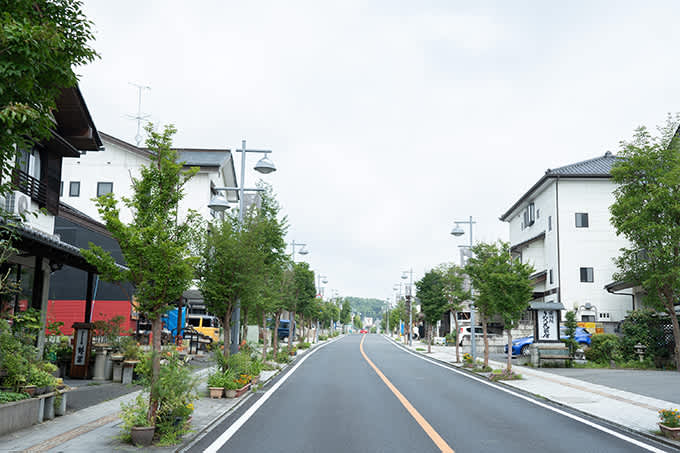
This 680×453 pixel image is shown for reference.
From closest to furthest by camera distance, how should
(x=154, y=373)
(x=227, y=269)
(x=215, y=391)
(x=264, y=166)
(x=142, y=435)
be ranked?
(x=142, y=435) < (x=154, y=373) < (x=215, y=391) < (x=227, y=269) < (x=264, y=166)

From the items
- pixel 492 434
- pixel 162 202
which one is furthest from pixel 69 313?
pixel 492 434

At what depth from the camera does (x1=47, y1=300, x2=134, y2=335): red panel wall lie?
32.5m

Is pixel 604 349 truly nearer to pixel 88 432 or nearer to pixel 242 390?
pixel 242 390

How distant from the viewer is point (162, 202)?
9664 millimetres

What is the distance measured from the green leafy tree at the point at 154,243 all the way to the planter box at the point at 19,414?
8.16ft

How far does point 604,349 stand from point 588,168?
18811 mm

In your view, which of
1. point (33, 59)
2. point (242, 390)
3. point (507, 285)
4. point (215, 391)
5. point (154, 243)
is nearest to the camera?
point (33, 59)

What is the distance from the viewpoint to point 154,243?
9.20 meters

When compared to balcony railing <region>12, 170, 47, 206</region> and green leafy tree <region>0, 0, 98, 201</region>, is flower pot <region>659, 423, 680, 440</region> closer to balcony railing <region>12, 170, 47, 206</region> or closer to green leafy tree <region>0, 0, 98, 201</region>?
green leafy tree <region>0, 0, 98, 201</region>

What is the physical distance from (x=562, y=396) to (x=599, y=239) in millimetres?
28625

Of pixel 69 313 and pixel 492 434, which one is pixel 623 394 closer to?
pixel 492 434

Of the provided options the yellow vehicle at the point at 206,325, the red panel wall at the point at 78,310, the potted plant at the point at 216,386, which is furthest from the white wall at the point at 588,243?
the potted plant at the point at 216,386

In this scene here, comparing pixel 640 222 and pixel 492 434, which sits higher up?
pixel 640 222

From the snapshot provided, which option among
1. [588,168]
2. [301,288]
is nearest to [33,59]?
[301,288]
